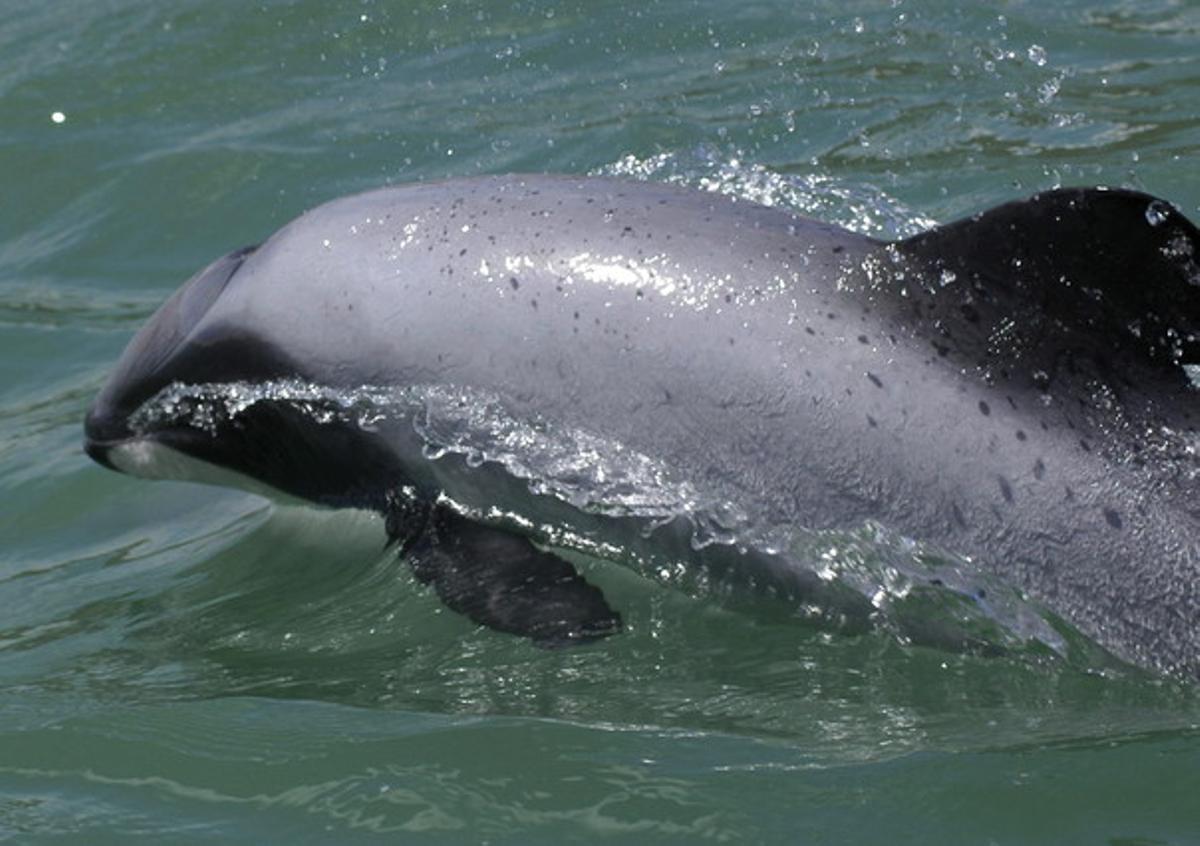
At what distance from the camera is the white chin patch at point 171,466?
7789 mm

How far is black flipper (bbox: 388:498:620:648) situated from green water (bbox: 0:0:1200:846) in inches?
3.4

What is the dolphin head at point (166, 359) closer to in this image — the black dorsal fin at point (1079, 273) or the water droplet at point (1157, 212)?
the black dorsal fin at point (1079, 273)

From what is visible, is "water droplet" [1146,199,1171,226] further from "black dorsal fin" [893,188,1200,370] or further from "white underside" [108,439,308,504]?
"white underside" [108,439,308,504]

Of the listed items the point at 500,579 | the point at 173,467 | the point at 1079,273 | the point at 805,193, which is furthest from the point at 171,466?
the point at 1079,273

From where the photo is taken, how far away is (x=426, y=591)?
23.3 feet

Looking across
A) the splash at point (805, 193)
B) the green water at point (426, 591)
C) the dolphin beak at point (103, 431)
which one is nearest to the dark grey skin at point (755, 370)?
the green water at point (426, 591)

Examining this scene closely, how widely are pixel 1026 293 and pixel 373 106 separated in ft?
21.8

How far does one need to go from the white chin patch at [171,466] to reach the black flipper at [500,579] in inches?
31.3

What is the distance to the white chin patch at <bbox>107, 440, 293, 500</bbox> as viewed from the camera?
7789 mm

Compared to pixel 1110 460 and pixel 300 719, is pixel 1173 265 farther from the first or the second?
pixel 300 719

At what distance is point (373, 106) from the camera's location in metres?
12.2

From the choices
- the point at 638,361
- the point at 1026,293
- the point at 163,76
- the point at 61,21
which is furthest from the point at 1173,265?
the point at 61,21

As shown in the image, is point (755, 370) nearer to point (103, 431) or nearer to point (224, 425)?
point (224, 425)

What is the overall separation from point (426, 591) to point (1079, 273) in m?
2.27
